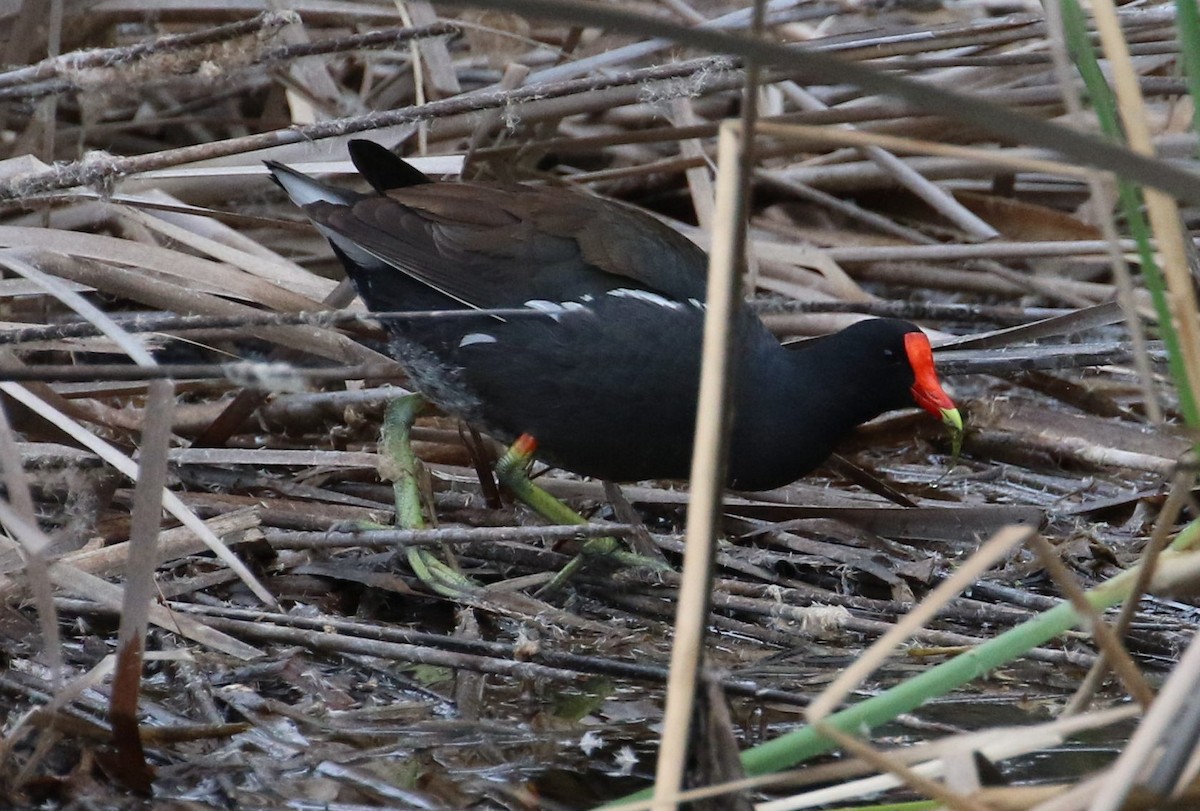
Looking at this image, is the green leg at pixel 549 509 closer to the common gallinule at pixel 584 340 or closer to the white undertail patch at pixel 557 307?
the common gallinule at pixel 584 340

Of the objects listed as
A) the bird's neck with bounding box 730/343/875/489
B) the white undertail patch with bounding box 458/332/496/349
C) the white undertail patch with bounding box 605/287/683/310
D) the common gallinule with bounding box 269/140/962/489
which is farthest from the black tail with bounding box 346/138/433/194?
the bird's neck with bounding box 730/343/875/489

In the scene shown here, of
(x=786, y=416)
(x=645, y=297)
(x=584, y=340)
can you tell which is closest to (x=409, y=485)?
(x=584, y=340)

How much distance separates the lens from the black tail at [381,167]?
8.68ft

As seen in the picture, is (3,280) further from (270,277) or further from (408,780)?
(408,780)

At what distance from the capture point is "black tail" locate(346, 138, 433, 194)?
2.64 m

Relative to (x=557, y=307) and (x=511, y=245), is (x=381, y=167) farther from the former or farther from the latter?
(x=557, y=307)

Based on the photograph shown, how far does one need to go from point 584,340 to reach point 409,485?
16.5 inches

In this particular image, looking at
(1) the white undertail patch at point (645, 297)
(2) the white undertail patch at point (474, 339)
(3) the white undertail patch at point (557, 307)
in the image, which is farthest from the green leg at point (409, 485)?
(1) the white undertail patch at point (645, 297)

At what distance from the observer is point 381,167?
2715 millimetres

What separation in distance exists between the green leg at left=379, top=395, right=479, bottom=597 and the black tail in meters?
0.42

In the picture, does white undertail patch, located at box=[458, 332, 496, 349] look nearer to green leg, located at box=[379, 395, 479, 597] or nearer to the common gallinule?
the common gallinule

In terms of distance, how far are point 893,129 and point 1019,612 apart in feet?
4.93

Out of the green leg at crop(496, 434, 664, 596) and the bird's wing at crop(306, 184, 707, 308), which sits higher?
the bird's wing at crop(306, 184, 707, 308)

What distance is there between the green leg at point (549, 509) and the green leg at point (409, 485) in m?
0.16
